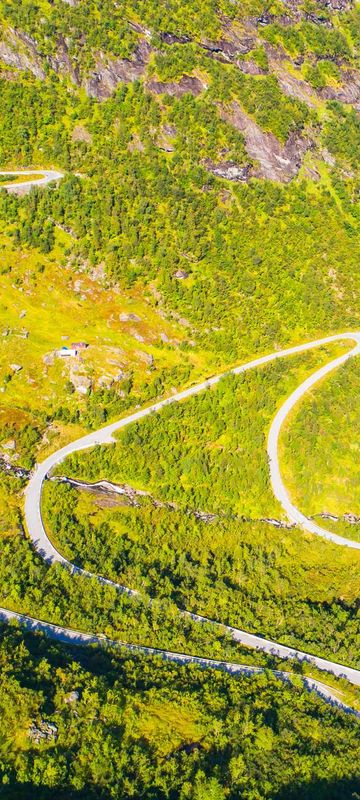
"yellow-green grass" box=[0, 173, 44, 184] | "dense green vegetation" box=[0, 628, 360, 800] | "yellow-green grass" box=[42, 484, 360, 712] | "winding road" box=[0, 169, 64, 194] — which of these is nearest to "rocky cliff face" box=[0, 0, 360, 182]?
"winding road" box=[0, 169, 64, 194]

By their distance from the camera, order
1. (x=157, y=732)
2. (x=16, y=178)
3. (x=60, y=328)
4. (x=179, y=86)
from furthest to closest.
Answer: (x=179, y=86), (x=16, y=178), (x=60, y=328), (x=157, y=732)

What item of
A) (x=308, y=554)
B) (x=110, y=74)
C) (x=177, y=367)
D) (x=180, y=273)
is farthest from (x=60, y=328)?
(x=110, y=74)

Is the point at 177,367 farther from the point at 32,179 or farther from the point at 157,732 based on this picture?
the point at 157,732

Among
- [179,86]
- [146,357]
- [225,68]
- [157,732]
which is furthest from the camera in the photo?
[225,68]

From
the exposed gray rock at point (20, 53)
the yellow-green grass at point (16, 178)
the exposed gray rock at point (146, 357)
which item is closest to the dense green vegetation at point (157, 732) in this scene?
the exposed gray rock at point (146, 357)

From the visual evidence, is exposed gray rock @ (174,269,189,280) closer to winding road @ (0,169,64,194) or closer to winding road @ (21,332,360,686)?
winding road @ (21,332,360,686)

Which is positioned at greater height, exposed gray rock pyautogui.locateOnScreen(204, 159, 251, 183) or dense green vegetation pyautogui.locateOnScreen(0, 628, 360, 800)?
exposed gray rock pyautogui.locateOnScreen(204, 159, 251, 183)
